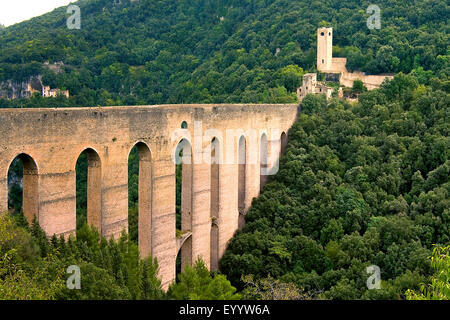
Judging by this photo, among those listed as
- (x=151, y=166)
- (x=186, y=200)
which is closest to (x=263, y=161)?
(x=186, y=200)

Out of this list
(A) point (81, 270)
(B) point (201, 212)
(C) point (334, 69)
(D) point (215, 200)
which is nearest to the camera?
(A) point (81, 270)

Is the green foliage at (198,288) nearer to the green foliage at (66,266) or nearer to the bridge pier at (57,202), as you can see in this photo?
the green foliage at (66,266)

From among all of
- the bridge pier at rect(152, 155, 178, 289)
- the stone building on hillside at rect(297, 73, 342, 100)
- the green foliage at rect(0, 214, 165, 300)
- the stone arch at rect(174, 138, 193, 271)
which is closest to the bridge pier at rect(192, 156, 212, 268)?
the stone arch at rect(174, 138, 193, 271)

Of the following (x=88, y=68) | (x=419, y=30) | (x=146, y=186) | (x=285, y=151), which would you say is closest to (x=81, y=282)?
(x=146, y=186)

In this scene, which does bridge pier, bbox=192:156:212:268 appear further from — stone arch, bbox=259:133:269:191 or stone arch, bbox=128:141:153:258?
stone arch, bbox=259:133:269:191

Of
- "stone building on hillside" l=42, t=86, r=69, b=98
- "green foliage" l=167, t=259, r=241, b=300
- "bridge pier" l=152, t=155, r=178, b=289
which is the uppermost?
"stone building on hillside" l=42, t=86, r=69, b=98

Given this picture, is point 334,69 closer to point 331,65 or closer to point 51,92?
point 331,65

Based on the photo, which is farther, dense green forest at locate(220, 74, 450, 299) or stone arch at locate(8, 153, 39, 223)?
dense green forest at locate(220, 74, 450, 299)

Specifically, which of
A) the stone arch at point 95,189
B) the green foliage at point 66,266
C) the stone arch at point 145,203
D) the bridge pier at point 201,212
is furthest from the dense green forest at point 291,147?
the stone arch at point 145,203
